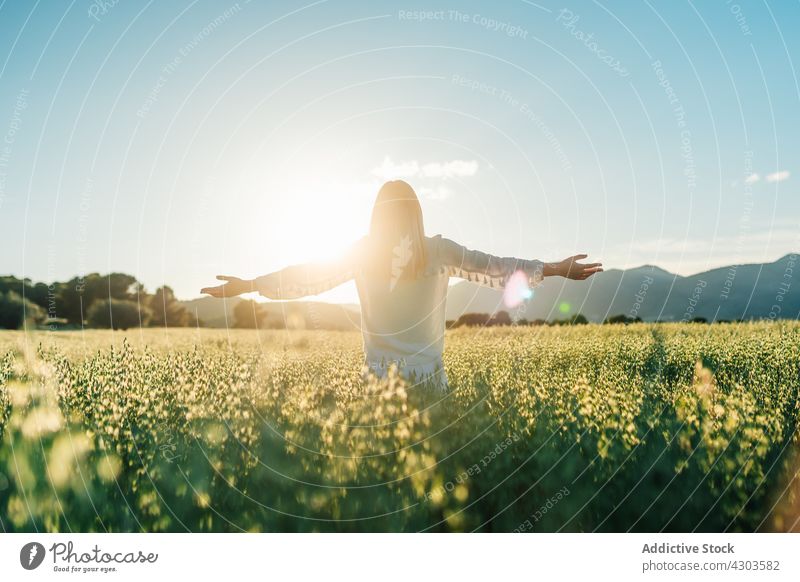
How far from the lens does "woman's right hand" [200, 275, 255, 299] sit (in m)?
5.00

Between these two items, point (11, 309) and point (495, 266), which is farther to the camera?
point (11, 309)

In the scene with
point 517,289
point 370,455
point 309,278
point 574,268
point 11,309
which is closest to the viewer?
point 370,455

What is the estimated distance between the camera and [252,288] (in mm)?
5242

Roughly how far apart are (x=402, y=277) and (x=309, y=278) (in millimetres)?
847

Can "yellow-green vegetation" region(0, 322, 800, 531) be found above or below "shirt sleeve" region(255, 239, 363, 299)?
below

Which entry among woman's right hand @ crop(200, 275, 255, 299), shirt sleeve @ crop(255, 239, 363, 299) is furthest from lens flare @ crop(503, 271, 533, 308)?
woman's right hand @ crop(200, 275, 255, 299)

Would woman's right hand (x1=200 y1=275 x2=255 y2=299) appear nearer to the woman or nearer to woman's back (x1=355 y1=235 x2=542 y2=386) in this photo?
the woman

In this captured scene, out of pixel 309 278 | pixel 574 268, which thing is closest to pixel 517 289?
pixel 574 268

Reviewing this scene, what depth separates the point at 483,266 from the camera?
539cm

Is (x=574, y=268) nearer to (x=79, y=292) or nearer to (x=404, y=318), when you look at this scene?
(x=404, y=318)

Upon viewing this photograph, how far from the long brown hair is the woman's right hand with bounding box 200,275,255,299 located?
1203 millimetres

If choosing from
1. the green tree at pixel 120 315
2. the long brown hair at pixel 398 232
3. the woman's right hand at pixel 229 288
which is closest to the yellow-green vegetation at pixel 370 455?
the woman's right hand at pixel 229 288

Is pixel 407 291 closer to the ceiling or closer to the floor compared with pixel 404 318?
closer to the ceiling
